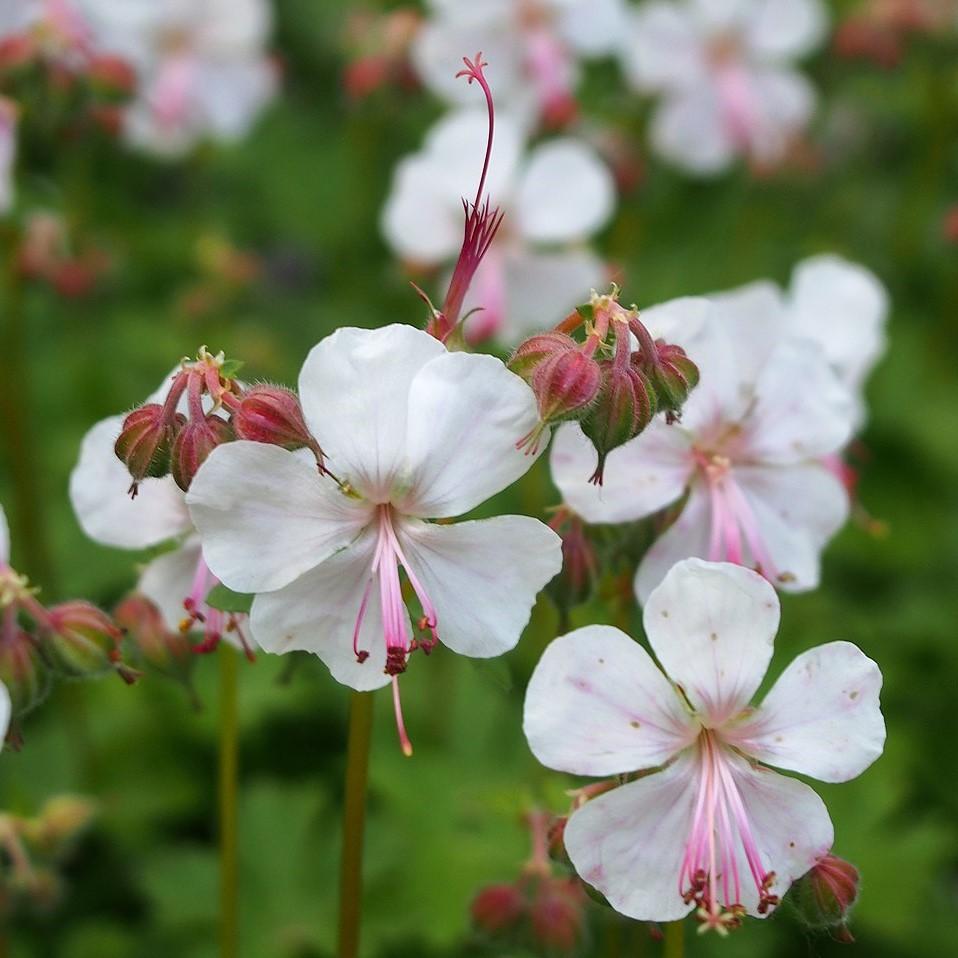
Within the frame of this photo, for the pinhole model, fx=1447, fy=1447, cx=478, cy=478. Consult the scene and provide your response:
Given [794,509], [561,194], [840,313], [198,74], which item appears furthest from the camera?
[198,74]

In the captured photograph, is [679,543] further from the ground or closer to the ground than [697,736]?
further from the ground

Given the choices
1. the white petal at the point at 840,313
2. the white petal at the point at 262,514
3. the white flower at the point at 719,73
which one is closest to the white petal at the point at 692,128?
the white flower at the point at 719,73

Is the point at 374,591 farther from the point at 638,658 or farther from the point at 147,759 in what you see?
the point at 147,759

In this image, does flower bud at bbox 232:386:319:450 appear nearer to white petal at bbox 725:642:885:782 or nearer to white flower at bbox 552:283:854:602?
white flower at bbox 552:283:854:602

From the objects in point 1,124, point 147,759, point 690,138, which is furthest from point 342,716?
point 690,138

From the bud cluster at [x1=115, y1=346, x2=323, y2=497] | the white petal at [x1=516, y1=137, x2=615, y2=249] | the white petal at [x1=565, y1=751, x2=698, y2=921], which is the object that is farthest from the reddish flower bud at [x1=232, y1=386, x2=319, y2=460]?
the white petal at [x1=516, y1=137, x2=615, y2=249]

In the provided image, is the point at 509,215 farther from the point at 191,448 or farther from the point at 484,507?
the point at 191,448

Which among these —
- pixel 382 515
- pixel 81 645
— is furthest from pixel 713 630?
pixel 81 645
